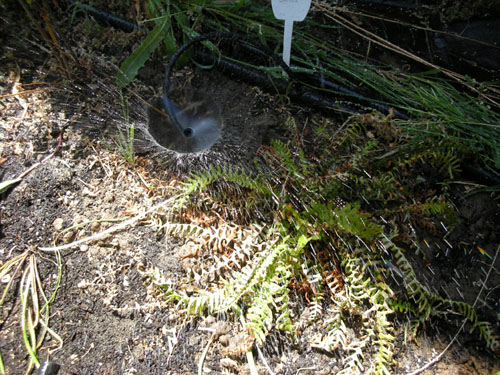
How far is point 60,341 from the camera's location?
1257 millimetres

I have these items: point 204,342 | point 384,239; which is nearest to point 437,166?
point 384,239

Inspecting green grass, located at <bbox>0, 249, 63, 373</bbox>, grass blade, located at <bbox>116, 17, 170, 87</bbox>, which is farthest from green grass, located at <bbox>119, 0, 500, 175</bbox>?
green grass, located at <bbox>0, 249, 63, 373</bbox>

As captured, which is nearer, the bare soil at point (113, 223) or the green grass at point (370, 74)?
the bare soil at point (113, 223)

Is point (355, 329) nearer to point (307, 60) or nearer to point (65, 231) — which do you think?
point (65, 231)

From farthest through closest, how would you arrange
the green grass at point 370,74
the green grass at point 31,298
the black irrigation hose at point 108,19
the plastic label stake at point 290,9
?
the black irrigation hose at point 108,19, the green grass at point 370,74, the plastic label stake at point 290,9, the green grass at point 31,298

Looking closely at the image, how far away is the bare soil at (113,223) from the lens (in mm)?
1271

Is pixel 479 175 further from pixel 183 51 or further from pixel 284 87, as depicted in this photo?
pixel 183 51

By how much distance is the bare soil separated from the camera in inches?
50.0

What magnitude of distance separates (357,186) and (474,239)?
0.58 meters

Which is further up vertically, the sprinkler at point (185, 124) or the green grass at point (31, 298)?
the sprinkler at point (185, 124)

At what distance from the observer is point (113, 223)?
1.52 metres

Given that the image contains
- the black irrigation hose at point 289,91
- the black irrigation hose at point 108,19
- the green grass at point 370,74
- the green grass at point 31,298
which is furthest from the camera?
the black irrigation hose at point 108,19

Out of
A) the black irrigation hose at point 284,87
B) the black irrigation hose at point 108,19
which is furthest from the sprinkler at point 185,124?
the black irrigation hose at point 108,19

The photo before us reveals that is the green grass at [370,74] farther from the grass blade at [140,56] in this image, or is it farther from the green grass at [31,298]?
the green grass at [31,298]
